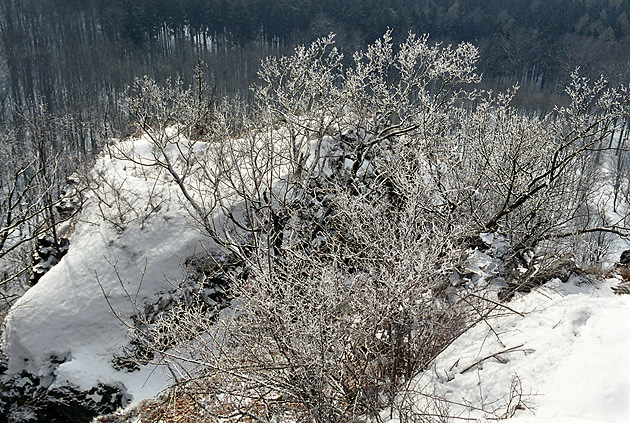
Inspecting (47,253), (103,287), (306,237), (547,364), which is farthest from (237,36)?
(547,364)

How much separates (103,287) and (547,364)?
10565 mm

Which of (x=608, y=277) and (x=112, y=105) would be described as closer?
(x=608, y=277)

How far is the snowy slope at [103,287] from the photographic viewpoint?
10000 millimetres

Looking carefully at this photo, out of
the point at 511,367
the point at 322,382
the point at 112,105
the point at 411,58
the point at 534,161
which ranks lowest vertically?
the point at 112,105

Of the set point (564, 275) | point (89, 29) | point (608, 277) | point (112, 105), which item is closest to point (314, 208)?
point (564, 275)

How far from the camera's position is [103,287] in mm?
10844

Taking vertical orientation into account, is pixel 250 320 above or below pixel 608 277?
above

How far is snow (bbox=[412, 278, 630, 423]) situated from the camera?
14.0 feet

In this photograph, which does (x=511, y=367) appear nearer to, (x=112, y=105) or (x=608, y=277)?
(x=608, y=277)

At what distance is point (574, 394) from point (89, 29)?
63.2 meters

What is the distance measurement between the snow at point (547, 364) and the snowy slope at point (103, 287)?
703 cm

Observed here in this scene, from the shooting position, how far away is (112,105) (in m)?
43.0

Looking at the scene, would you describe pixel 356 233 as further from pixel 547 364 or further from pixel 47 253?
pixel 47 253

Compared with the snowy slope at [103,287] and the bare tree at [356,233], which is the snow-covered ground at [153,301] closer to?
the snowy slope at [103,287]
